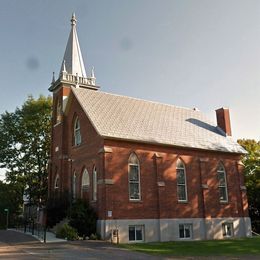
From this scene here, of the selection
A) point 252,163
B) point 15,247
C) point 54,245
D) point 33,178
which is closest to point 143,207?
point 54,245

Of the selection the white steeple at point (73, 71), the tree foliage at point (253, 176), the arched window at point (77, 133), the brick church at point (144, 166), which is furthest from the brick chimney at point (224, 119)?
the arched window at point (77, 133)

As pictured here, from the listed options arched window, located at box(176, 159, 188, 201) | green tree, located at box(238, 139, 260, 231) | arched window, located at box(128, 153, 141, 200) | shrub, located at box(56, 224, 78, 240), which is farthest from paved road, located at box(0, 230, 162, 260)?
green tree, located at box(238, 139, 260, 231)

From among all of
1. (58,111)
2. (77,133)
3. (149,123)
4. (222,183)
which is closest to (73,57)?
(58,111)

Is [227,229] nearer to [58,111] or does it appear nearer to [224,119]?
[224,119]

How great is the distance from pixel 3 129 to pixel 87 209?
23270mm

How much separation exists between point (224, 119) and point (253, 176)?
833 cm

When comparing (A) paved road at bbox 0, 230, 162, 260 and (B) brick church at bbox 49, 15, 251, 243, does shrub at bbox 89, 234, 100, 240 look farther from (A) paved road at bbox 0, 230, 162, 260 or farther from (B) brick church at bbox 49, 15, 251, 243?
(A) paved road at bbox 0, 230, 162, 260

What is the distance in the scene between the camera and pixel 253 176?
40781 millimetres

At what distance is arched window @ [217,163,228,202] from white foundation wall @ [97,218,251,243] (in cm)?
198

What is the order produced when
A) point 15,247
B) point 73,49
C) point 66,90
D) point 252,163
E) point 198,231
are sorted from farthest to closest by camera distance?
point 252,163
point 73,49
point 66,90
point 198,231
point 15,247

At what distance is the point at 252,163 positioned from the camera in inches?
1667

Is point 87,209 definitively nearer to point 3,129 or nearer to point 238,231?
point 238,231

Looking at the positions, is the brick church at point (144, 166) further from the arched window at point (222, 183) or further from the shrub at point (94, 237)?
the shrub at point (94, 237)

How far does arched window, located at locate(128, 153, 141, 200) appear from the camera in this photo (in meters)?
27.1
